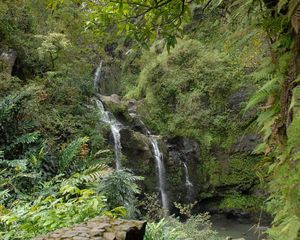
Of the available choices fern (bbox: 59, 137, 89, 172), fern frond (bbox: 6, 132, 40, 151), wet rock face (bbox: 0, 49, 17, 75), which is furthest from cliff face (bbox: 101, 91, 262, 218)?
fern frond (bbox: 6, 132, 40, 151)

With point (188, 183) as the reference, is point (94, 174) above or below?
above

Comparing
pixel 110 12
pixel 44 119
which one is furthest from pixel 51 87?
pixel 110 12

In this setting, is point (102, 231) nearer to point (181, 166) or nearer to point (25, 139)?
point (25, 139)

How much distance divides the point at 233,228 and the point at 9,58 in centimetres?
868

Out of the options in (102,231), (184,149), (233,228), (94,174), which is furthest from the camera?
(184,149)

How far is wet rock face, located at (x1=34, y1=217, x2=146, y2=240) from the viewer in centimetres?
281

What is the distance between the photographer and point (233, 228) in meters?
11.7

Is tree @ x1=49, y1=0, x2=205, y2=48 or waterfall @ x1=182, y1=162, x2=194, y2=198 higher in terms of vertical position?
tree @ x1=49, y1=0, x2=205, y2=48

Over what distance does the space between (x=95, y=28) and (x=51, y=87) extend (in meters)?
7.20

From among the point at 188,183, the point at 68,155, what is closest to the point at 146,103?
the point at 188,183

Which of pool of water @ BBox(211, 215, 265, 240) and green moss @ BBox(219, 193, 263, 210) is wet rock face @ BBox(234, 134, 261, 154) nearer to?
green moss @ BBox(219, 193, 263, 210)

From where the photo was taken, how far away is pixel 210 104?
14812 millimetres

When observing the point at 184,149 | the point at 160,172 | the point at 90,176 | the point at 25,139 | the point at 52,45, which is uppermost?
the point at 52,45

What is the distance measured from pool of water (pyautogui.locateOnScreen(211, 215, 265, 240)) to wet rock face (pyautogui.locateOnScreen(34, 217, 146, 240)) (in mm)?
7849
